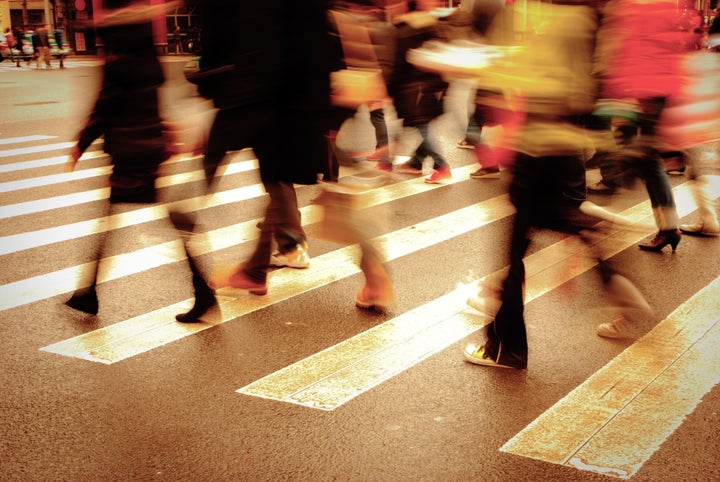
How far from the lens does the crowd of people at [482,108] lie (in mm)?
3877

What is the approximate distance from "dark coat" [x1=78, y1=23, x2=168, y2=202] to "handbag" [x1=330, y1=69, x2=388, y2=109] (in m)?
0.92

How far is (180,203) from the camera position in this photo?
505 centimetres

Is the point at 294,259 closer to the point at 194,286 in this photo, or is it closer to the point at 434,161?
the point at 194,286

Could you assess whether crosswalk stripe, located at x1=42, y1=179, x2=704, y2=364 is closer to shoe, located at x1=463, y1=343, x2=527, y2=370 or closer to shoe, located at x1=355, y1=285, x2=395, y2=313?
shoe, located at x1=355, y1=285, x2=395, y2=313

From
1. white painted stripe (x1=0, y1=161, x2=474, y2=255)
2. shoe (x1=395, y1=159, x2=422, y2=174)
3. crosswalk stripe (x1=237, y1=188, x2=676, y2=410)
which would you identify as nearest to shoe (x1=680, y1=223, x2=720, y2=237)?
crosswalk stripe (x1=237, y1=188, x2=676, y2=410)

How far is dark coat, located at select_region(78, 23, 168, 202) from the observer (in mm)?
4617

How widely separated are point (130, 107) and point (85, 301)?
1.16 meters

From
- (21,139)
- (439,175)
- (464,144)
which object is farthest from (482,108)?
(21,139)

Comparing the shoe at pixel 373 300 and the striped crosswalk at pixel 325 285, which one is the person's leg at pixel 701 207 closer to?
the striped crosswalk at pixel 325 285

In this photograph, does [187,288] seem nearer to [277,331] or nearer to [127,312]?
[127,312]

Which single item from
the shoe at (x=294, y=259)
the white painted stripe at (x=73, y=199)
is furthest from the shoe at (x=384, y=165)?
the shoe at (x=294, y=259)

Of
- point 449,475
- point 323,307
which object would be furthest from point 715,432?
point 323,307

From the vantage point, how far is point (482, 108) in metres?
4.47

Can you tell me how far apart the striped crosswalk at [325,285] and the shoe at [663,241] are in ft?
0.48
